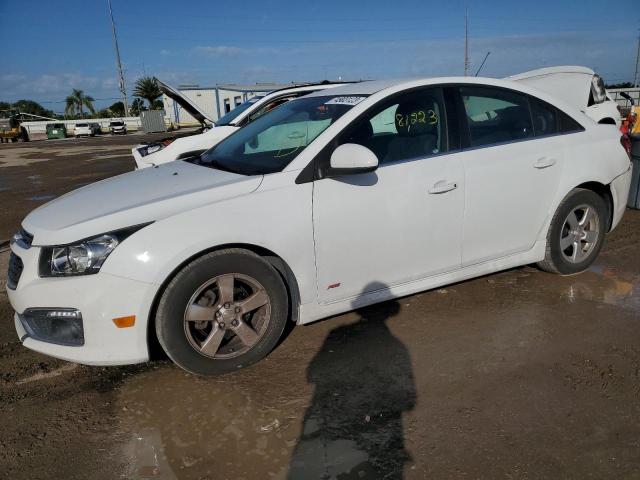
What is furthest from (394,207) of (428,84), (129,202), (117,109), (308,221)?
(117,109)

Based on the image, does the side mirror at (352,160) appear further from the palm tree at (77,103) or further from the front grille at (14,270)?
the palm tree at (77,103)

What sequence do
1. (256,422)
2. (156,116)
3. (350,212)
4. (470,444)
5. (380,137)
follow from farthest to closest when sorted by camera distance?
1. (156,116)
2. (380,137)
3. (350,212)
4. (256,422)
5. (470,444)

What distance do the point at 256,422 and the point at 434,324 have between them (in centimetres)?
161

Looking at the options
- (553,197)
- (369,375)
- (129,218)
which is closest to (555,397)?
(369,375)

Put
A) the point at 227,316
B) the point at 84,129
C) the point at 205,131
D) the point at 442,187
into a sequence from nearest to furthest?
the point at 227,316 < the point at 442,187 < the point at 205,131 < the point at 84,129

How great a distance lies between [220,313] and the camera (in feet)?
9.92

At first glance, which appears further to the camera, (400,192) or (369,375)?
(400,192)

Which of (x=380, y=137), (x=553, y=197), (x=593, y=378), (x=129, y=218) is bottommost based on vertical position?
(x=593, y=378)

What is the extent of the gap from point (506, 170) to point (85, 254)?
291 centimetres

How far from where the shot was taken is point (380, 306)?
13.3 feet

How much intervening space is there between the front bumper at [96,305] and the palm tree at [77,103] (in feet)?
282

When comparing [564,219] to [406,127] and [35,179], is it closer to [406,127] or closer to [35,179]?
[406,127]

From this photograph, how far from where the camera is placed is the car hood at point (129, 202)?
2.79 meters

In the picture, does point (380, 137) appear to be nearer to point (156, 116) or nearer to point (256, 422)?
point (256, 422)
